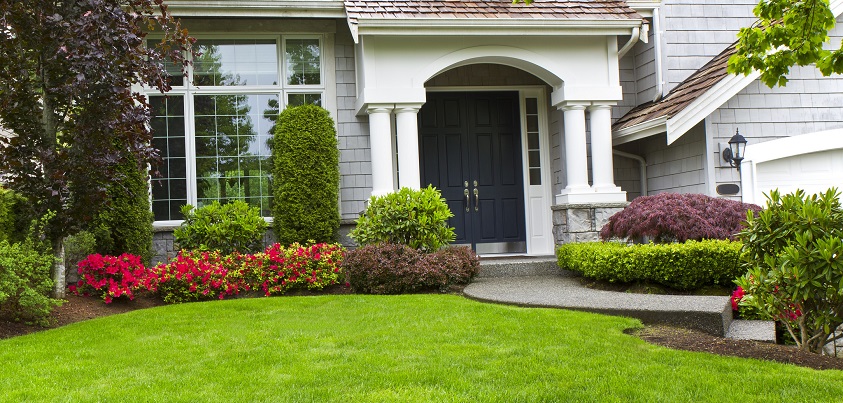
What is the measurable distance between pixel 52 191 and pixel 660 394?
560 cm

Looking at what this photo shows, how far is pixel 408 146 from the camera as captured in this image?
970cm

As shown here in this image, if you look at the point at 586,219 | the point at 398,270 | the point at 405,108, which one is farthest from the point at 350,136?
the point at 586,219

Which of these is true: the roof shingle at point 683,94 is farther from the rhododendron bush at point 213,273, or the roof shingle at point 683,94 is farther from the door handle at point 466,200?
the rhododendron bush at point 213,273

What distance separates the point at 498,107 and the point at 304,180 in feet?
11.0

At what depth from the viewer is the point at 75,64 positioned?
21.6 ft

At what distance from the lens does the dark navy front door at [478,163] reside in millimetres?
11203

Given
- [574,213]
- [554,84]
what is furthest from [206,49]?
[574,213]

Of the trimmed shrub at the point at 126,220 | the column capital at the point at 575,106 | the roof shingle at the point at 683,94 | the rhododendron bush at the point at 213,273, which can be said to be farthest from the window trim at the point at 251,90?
the roof shingle at the point at 683,94

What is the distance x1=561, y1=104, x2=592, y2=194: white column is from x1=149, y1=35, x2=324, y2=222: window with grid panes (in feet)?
10.8

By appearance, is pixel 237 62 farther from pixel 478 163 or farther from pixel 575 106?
pixel 575 106

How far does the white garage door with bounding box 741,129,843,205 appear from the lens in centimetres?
967

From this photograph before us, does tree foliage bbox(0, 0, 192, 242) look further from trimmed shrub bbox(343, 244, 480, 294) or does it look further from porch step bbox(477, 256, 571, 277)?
porch step bbox(477, 256, 571, 277)

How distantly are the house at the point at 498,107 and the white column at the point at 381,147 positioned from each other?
18 mm

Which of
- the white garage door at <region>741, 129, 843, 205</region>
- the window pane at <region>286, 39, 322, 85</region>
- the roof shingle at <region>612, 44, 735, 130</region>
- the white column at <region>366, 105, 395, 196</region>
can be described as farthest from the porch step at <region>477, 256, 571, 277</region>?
the window pane at <region>286, 39, 322, 85</region>
